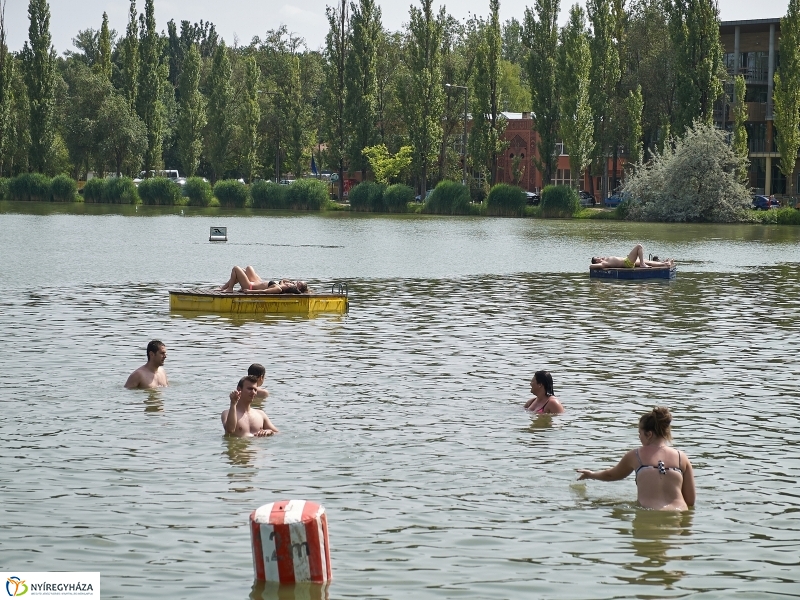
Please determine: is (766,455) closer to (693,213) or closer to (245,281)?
(245,281)

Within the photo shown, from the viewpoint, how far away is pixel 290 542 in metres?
10.3

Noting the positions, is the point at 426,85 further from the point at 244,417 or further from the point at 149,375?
the point at 244,417

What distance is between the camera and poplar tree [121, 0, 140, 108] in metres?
115

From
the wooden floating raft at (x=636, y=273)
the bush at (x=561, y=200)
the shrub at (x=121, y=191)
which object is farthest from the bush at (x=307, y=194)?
the wooden floating raft at (x=636, y=273)

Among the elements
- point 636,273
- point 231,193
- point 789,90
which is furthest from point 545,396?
point 231,193

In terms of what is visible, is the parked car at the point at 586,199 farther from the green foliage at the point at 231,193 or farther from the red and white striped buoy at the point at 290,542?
the red and white striped buoy at the point at 290,542

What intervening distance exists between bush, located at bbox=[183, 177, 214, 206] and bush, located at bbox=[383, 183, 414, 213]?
1758 cm

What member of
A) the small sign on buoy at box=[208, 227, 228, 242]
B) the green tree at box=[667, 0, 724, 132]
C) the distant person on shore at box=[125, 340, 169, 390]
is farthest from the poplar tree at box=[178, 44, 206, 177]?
the distant person on shore at box=[125, 340, 169, 390]

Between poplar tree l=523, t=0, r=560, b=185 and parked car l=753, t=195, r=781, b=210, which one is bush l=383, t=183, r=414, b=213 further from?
parked car l=753, t=195, r=781, b=210

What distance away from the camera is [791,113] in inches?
3556

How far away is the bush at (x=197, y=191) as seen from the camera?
11431cm

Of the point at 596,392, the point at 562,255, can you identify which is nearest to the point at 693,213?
the point at 562,255

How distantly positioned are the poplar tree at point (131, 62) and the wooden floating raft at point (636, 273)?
81.3 meters

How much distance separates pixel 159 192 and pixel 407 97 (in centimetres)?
2423
